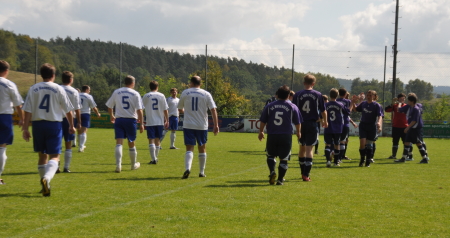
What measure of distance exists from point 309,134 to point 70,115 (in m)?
4.49

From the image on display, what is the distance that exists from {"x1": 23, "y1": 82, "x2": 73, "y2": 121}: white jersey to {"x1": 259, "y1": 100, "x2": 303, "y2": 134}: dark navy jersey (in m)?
3.56

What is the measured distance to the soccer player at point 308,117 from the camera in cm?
952

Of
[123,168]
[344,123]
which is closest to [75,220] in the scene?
[123,168]

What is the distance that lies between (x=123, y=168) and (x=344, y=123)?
6168 millimetres

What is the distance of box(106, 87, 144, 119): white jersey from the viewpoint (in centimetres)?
1052

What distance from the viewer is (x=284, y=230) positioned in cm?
541

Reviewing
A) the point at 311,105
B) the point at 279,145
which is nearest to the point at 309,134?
the point at 311,105

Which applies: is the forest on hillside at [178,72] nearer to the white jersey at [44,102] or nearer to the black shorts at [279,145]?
the black shorts at [279,145]

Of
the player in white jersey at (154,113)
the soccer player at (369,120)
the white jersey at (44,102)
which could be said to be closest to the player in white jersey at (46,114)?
the white jersey at (44,102)

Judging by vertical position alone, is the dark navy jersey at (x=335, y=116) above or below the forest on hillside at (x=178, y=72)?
below

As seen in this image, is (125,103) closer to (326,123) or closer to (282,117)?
(282,117)

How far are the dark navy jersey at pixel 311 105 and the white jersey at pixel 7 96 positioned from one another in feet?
17.1

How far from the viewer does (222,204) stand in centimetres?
691

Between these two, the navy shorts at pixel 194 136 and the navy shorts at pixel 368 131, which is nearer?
the navy shorts at pixel 194 136
